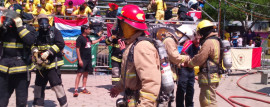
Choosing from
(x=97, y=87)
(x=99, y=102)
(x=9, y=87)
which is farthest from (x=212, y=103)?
(x=97, y=87)

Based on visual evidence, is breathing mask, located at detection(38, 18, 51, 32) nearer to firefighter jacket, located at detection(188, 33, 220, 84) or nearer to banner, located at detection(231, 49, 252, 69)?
firefighter jacket, located at detection(188, 33, 220, 84)

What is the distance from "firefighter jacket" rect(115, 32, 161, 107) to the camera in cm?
318

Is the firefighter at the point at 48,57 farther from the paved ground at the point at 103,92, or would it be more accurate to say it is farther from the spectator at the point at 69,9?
Answer: the spectator at the point at 69,9

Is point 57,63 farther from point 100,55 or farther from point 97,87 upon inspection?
point 100,55

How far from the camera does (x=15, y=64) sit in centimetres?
519

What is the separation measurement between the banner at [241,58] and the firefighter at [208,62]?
8.28 metres

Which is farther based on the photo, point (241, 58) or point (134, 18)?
point (241, 58)

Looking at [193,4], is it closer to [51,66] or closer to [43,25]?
[43,25]

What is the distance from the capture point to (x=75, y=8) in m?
14.1

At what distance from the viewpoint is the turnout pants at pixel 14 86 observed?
5.16 metres

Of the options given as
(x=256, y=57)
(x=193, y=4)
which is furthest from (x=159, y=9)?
(x=256, y=57)

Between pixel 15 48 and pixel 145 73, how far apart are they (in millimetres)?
3033

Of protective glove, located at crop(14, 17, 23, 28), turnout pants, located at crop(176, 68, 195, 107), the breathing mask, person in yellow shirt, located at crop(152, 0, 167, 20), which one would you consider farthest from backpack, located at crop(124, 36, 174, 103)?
person in yellow shirt, located at crop(152, 0, 167, 20)

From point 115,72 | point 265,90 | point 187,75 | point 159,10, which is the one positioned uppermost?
point 159,10
